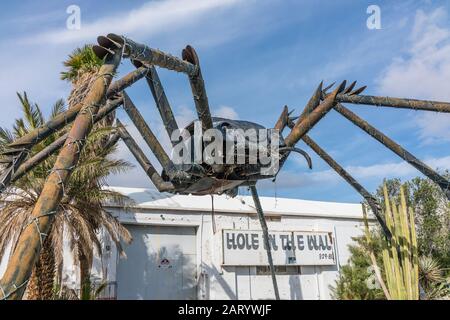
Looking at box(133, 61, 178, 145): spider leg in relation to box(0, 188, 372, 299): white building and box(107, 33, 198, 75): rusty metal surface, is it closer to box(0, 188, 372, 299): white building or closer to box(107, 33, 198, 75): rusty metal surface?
box(107, 33, 198, 75): rusty metal surface

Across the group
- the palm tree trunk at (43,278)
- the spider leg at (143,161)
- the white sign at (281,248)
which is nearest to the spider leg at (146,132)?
the spider leg at (143,161)

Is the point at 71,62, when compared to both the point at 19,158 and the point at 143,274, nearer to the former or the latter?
the point at 143,274

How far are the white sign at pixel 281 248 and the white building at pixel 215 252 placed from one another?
0.05 m

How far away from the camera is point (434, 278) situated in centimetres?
1533

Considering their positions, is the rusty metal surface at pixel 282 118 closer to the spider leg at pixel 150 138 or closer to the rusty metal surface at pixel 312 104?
the rusty metal surface at pixel 312 104

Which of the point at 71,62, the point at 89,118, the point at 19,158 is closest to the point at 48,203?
the point at 89,118

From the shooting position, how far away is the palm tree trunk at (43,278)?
37.8ft

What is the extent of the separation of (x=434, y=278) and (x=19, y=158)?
15456 mm

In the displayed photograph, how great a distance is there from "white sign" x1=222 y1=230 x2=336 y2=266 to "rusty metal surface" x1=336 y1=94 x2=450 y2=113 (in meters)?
13.1

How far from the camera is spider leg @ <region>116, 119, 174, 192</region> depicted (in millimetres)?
7707

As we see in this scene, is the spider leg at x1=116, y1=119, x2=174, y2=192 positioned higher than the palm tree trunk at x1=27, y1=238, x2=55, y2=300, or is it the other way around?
the spider leg at x1=116, y1=119, x2=174, y2=192

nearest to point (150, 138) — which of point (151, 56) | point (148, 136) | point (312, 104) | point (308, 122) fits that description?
point (148, 136)

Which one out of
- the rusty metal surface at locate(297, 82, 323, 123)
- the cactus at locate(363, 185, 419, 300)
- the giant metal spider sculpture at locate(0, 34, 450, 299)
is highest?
the rusty metal surface at locate(297, 82, 323, 123)

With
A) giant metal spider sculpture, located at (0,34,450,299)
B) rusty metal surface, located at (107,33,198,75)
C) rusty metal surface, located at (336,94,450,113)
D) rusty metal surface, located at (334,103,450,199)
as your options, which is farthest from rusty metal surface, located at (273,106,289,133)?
rusty metal surface, located at (107,33,198,75)
